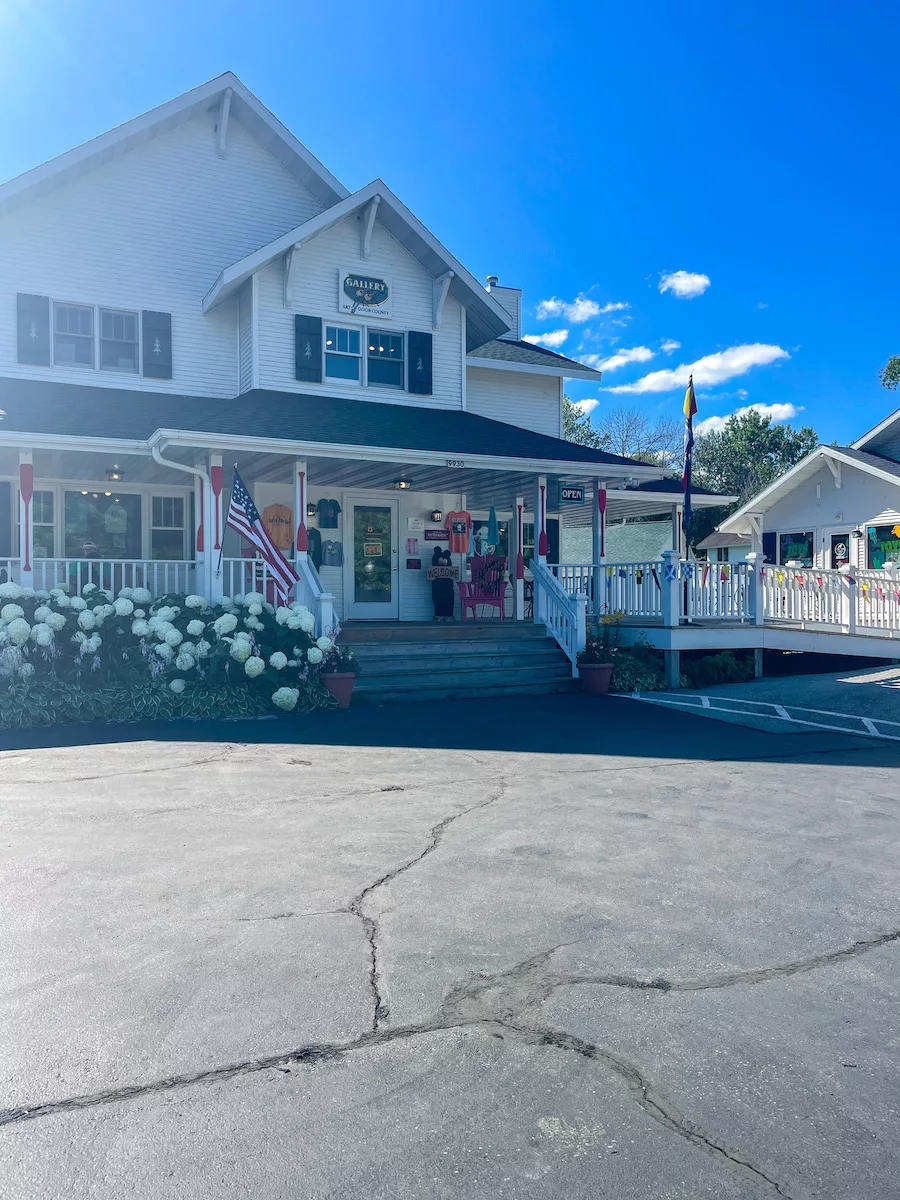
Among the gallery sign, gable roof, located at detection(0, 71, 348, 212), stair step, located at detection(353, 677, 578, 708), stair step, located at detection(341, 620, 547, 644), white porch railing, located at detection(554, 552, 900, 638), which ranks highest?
gable roof, located at detection(0, 71, 348, 212)

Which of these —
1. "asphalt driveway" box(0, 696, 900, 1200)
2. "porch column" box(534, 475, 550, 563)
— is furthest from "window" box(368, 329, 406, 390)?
"asphalt driveway" box(0, 696, 900, 1200)

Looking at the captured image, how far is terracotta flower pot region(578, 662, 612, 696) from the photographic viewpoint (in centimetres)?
1288

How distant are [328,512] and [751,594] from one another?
734cm

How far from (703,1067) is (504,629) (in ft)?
37.1

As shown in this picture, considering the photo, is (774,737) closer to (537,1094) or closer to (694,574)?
(694,574)

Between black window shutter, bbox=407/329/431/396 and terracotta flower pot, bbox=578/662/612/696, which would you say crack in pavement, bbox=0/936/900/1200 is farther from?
black window shutter, bbox=407/329/431/396

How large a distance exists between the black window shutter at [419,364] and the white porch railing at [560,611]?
13.4 ft

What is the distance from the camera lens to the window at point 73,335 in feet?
48.0

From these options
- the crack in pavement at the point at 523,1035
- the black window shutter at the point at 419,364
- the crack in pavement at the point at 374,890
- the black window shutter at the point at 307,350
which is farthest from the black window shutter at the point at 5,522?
the crack in pavement at the point at 523,1035

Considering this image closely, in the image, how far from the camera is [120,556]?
14852 mm

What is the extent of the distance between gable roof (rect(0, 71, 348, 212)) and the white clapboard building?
0.03 m

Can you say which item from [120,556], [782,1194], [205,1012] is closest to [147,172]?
[120,556]

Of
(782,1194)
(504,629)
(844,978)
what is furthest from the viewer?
(504,629)

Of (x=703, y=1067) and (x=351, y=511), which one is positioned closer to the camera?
(x=703, y=1067)
